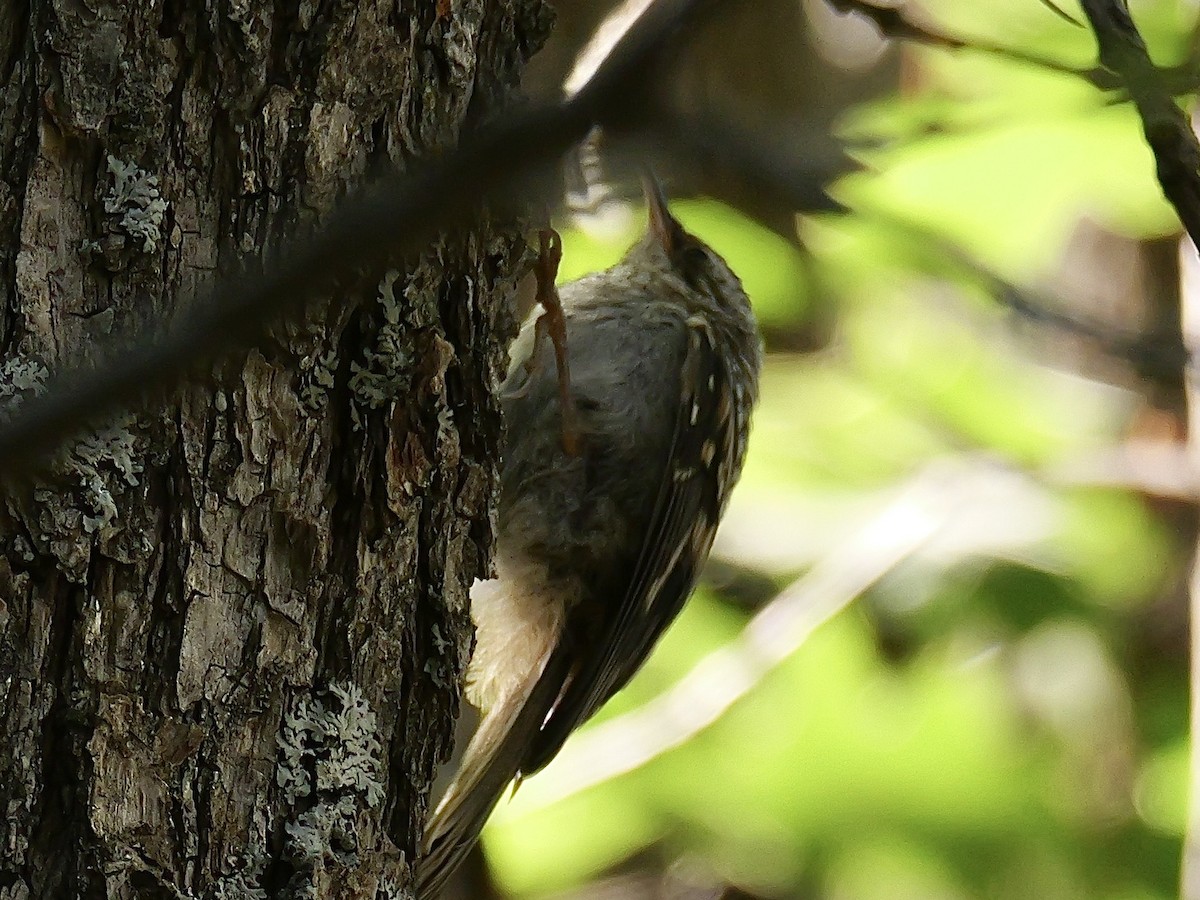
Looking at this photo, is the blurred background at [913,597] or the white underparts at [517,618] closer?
the white underparts at [517,618]

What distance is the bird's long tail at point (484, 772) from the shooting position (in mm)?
2850

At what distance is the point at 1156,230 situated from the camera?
3.85m

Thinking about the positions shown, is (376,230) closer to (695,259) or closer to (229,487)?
(229,487)

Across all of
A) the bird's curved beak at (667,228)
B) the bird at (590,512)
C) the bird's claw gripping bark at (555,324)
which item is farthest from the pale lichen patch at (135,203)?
the bird's curved beak at (667,228)

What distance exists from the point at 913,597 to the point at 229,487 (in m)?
2.91

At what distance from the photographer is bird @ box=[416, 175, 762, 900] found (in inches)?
124

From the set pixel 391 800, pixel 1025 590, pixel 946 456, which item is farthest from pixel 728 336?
pixel 391 800

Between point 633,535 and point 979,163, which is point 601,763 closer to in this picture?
point 633,535

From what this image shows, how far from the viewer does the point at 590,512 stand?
3.30 metres

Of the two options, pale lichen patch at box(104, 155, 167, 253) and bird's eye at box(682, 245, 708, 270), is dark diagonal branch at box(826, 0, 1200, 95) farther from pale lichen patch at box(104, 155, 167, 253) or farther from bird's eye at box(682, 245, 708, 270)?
bird's eye at box(682, 245, 708, 270)

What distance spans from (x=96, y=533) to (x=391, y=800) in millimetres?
624

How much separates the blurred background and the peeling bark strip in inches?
70.6

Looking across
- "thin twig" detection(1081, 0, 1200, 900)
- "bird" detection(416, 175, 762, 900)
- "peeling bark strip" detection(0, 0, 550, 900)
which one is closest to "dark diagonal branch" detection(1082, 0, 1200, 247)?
"thin twig" detection(1081, 0, 1200, 900)

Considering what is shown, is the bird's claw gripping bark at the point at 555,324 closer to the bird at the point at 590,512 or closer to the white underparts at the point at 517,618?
the bird at the point at 590,512
